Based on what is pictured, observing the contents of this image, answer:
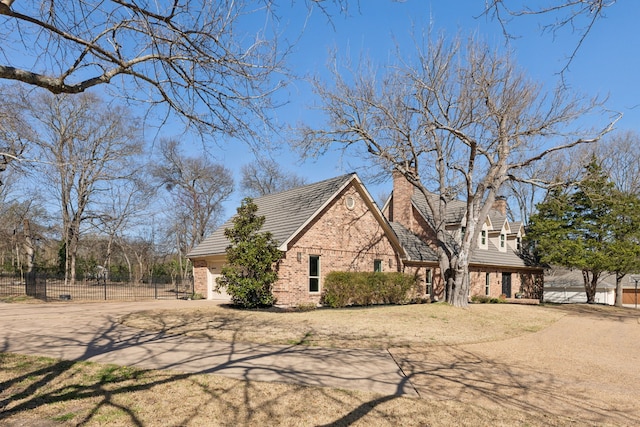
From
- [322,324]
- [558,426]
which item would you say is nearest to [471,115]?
[322,324]

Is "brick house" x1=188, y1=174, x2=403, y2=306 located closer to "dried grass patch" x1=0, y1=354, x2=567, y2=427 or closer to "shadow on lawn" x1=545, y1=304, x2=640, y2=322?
"shadow on lawn" x1=545, y1=304, x2=640, y2=322

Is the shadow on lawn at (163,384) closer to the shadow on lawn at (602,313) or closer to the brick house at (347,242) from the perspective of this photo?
the brick house at (347,242)

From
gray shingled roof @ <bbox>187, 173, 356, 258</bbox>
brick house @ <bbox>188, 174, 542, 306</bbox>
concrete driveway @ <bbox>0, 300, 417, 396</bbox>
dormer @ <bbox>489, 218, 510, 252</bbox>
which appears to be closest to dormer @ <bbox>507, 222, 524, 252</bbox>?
dormer @ <bbox>489, 218, 510, 252</bbox>

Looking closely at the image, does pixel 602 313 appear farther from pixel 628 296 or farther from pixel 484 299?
pixel 628 296

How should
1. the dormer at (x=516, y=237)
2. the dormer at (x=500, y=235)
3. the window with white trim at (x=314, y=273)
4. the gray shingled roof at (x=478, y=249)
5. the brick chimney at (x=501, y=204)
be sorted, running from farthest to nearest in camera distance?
the brick chimney at (x=501, y=204), the dormer at (x=516, y=237), the dormer at (x=500, y=235), the gray shingled roof at (x=478, y=249), the window with white trim at (x=314, y=273)

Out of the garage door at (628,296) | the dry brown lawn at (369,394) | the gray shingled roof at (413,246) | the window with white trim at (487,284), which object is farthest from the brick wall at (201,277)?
the garage door at (628,296)

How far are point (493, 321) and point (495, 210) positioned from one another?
18.9 metres

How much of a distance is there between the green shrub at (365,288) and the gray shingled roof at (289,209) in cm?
286

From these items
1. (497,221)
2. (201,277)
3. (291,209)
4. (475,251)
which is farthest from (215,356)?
(497,221)

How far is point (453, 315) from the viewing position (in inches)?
633

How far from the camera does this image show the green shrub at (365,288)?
18.3 m

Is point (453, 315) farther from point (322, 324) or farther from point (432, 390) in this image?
point (432, 390)

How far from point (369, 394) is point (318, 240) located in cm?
1305

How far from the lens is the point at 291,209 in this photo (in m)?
20.2
